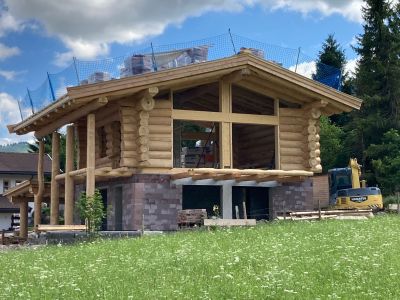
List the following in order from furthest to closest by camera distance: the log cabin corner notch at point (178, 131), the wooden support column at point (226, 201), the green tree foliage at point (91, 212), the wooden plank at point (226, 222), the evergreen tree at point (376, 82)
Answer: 1. the evergreen tree at point (376, 82)
2. the wooden support column at point (226, 201)
3. the log cabin corner notch at point (178, 131)
4. the wooden plank at point (226, 222)
5. the green tree foliage at point (91, 212)

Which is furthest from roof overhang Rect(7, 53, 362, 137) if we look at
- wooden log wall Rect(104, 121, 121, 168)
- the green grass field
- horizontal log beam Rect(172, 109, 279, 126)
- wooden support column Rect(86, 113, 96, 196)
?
the green grass field

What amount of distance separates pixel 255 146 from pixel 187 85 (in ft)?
25.8

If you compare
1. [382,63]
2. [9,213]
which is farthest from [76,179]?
[9,213]

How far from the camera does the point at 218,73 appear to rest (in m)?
27.0

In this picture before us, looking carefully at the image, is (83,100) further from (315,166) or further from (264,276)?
(264,276)

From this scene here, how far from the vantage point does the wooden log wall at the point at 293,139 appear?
29.0 metres

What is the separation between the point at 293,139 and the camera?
29.4 metres

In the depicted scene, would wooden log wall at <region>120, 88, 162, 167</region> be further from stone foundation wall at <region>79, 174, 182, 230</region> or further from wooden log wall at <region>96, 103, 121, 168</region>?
wooden log wall at <region>96, 103, 121, 168</region>

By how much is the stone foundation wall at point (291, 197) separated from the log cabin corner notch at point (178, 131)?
0.16 ft

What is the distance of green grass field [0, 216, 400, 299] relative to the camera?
10125mm

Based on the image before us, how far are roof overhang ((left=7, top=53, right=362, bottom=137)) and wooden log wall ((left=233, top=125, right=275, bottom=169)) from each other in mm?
3519

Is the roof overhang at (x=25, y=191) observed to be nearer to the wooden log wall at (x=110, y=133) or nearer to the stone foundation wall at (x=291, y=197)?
the wooden log wall at (x=110, y=133)

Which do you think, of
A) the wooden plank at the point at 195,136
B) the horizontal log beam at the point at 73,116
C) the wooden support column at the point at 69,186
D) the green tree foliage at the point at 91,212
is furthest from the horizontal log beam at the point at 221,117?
the wooden plank at the point at 195,136

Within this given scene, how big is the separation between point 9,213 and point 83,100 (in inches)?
1517
